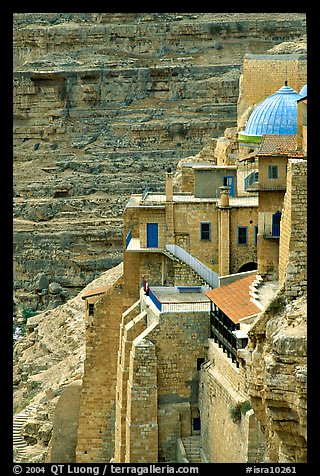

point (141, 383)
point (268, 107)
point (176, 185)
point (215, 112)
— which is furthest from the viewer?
point (215, 112)

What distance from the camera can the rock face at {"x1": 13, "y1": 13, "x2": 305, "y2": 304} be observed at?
85625 mm

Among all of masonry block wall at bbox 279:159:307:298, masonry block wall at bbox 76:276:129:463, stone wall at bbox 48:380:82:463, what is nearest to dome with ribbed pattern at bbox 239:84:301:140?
masonry block wall at bbox 76:276:129:463

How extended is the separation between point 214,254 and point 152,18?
183 feet

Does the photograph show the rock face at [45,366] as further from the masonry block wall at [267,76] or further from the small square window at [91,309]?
the masonry block wall at [267,76]

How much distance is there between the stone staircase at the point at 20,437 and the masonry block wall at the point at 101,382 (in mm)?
1871

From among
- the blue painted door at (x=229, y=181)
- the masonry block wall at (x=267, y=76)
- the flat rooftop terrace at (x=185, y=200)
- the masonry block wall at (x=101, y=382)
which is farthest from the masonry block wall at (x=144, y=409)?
the masonry block wall at (x=267, y=76)

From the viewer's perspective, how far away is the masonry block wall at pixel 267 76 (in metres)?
51.2

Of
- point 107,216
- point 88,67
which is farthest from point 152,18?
point 107,216

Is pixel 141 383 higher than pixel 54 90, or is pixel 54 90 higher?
pixel 54 90

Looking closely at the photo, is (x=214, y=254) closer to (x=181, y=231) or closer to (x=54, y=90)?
(x=181, y=231)

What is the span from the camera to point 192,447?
116ft

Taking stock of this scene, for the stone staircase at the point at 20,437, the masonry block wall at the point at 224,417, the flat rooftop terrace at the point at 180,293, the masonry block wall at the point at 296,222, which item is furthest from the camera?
the stone staircase at the point at 20,437

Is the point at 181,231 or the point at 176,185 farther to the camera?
the point at 176,185

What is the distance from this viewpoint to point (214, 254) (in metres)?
39.8
